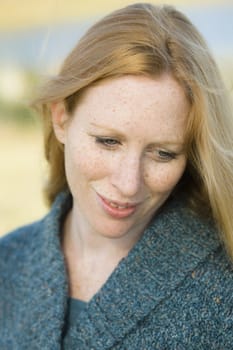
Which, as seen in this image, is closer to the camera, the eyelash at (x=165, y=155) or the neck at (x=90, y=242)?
the eyelash at (x=165, y=155)

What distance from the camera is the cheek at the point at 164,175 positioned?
182cm

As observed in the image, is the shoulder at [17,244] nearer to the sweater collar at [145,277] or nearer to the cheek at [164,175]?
the sweater collar at [145,277]

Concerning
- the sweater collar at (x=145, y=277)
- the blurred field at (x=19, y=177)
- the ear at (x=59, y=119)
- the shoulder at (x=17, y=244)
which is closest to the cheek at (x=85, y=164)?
the ear at (x=59, y=119)

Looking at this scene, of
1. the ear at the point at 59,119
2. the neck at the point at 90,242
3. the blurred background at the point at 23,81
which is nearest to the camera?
the ear at the point at 59,119

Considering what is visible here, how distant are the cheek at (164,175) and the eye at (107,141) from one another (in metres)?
0.11

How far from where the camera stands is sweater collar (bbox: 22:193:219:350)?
190 cm

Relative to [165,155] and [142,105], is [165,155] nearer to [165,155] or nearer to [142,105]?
[165,155]

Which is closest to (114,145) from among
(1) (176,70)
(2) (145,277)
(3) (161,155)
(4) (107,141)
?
(4) (107,141)

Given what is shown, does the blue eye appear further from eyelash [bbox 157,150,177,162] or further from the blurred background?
the blurred background

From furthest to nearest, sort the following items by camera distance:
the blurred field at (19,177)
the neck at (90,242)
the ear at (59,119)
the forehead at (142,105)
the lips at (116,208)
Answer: the blurred field at (19,177)
the neck at (90,242)
the ear at (59,119)
the lips at (116,208)
the forehead at (142,105)

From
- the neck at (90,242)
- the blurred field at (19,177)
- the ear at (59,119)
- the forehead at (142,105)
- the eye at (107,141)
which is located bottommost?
the blurred field at (19,177)

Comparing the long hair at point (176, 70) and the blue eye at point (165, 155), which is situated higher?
the long hair at point (176, 70)

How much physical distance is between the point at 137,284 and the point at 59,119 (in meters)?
0.51

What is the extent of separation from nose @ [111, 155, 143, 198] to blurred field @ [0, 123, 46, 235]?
215 centimetres
